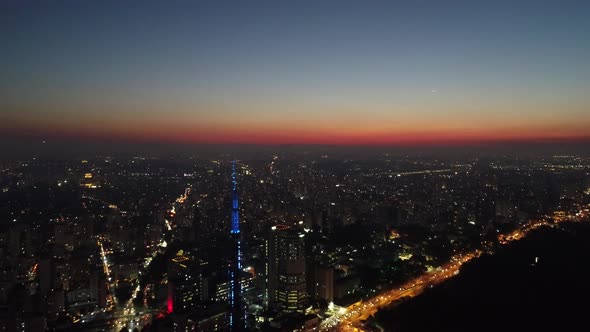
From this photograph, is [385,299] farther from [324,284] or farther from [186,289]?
[186,289]

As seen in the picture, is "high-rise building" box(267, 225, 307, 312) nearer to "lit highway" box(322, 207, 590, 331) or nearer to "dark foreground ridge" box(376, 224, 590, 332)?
"lit highway" box(322, 207, 590, 331)

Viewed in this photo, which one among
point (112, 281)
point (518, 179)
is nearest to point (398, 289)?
point (112, 281)

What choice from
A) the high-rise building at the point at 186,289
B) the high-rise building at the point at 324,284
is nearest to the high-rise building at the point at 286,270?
the high-rise building at the point at 324,284

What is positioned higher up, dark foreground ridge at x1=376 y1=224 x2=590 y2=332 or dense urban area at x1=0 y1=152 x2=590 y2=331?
dense urban area at x1=0 y1=152 x2=590 y2=331

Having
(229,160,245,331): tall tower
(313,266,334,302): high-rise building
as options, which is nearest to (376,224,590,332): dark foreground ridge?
(313,266,334,302): high-rise building

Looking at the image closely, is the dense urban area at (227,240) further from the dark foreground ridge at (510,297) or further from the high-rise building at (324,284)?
the dark foreground ridge at (510,297)

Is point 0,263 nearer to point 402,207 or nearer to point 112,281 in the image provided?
point 112,281

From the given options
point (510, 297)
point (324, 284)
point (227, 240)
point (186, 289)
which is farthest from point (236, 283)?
point (510, 297)
